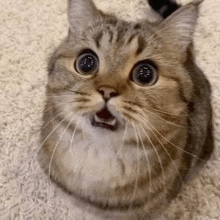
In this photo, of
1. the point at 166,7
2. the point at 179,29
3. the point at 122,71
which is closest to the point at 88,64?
the point at 122,71

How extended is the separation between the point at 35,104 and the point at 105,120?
68 centimetres

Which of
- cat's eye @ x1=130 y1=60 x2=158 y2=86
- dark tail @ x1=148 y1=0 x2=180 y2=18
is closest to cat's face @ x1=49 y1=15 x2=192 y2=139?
cat's eye @ x1=130 y1=60 x2=158 y2=86

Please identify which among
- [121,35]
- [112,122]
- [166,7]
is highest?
[166,7]

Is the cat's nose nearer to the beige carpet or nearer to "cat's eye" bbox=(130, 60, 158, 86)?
"cat's eye" bbox=(130, 60, 158, 86)

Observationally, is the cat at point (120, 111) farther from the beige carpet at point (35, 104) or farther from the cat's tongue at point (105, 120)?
the beige carpet at point (35, 104)

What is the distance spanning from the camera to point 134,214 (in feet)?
2.83

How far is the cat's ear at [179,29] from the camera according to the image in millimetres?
745

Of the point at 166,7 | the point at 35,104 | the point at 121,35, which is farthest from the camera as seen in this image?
the point at 35,104

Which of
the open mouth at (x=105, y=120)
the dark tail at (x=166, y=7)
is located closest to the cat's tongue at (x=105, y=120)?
the open mouth at (x=105, y=120)

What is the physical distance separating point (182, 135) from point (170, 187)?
0.20 metres

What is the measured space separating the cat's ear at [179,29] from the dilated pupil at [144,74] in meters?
0.13

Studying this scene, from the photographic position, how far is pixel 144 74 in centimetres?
70

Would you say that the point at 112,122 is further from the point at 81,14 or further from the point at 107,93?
the point at 81,14

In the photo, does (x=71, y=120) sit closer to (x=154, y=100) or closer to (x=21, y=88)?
(x=154, y=100)
